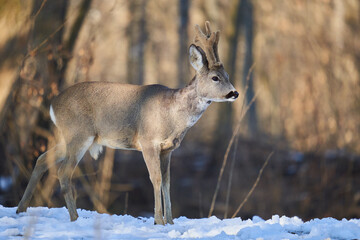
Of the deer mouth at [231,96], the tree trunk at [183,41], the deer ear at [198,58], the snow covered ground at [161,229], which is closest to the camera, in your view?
the snow covered ground at [161,229]

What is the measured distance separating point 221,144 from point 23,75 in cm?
948

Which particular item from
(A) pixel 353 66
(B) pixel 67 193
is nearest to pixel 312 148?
(A) pixel 353 66

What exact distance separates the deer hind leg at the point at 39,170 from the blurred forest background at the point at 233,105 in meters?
2.11

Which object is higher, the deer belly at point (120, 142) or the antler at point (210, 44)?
the antler at point (210, 44)

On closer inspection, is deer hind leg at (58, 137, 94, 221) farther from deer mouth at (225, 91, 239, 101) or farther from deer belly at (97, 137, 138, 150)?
deer mouth at (225, 91, 239, 101)

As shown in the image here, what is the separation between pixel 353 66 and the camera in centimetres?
1386

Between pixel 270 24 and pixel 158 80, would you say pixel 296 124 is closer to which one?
pixel 270 24

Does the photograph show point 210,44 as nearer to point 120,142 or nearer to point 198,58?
point 198,58

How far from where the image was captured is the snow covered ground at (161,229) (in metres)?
4.96

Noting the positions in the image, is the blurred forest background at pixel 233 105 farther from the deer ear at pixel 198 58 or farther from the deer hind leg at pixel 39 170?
the deer ear at pixel 198 58

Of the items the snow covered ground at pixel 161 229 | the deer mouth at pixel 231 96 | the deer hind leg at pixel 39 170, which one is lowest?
the snow covered ground at pixel 161 229

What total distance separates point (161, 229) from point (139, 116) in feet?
4.57

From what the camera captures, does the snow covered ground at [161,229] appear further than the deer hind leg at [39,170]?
No

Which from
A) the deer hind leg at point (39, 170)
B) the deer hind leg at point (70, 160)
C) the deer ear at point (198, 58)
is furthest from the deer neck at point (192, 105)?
the deer hind leg at point (39, 170)
